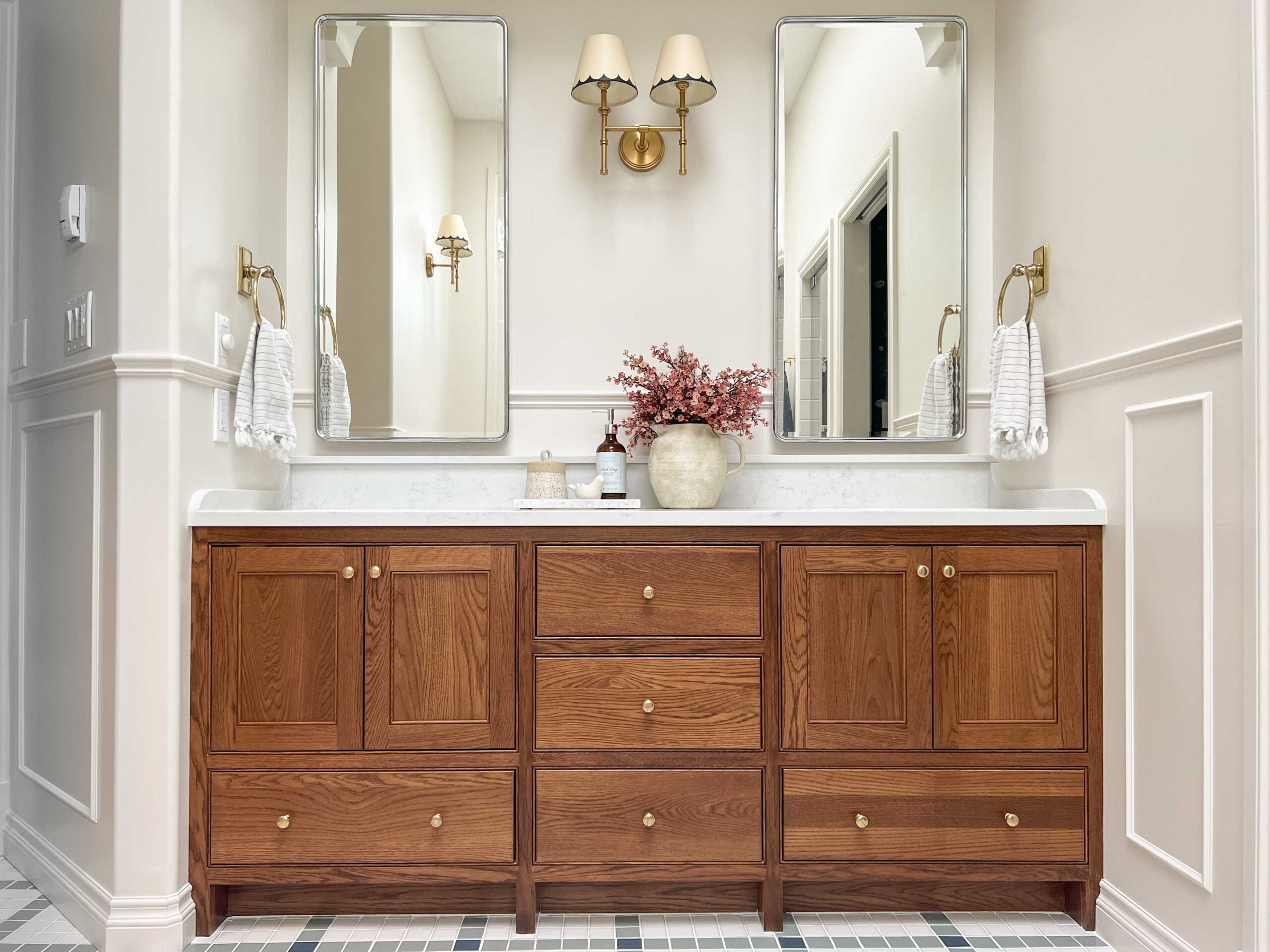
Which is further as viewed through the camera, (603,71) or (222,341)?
(603,71)

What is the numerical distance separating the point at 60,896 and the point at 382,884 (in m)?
0.71

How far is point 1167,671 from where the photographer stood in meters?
1.54

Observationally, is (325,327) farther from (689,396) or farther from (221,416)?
(689,396)

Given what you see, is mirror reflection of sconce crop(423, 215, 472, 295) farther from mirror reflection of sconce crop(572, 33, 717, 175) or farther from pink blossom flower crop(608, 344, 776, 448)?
pink blossom flower crop(608, 344, 776, 448)

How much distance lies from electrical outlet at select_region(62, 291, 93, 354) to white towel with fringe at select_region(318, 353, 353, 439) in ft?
1.85

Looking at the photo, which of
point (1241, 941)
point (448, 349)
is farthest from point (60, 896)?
point (1241, 941)

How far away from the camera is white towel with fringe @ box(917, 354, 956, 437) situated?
7.34 ft

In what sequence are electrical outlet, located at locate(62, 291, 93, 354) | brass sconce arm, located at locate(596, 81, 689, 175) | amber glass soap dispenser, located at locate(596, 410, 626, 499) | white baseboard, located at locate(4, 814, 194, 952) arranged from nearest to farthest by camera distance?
white baseboard, located at locate(4, 814, 194, 952), electrical outlet, located at locate(62, 291, 93, 354), amber glass soap dispenser, located at locate(596, 410, 626, 499), brass sconce arm, located at locate(596, 81, 689, 175)

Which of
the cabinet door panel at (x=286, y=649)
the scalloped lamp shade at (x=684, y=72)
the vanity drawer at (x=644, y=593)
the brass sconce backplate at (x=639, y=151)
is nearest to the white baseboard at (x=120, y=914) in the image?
the cabinet door panel at (x=286, y=649)

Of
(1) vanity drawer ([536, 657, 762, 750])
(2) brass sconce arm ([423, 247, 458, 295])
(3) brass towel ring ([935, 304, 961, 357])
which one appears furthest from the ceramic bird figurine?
(3) brass towel ring ([935, 304, 961, 357])

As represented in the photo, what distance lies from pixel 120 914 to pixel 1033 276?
2365 mm

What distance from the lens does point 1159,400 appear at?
1.56m

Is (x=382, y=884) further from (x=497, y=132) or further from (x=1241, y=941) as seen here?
(x=497, y=132)

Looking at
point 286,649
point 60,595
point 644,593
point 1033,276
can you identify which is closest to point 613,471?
point 644,593
